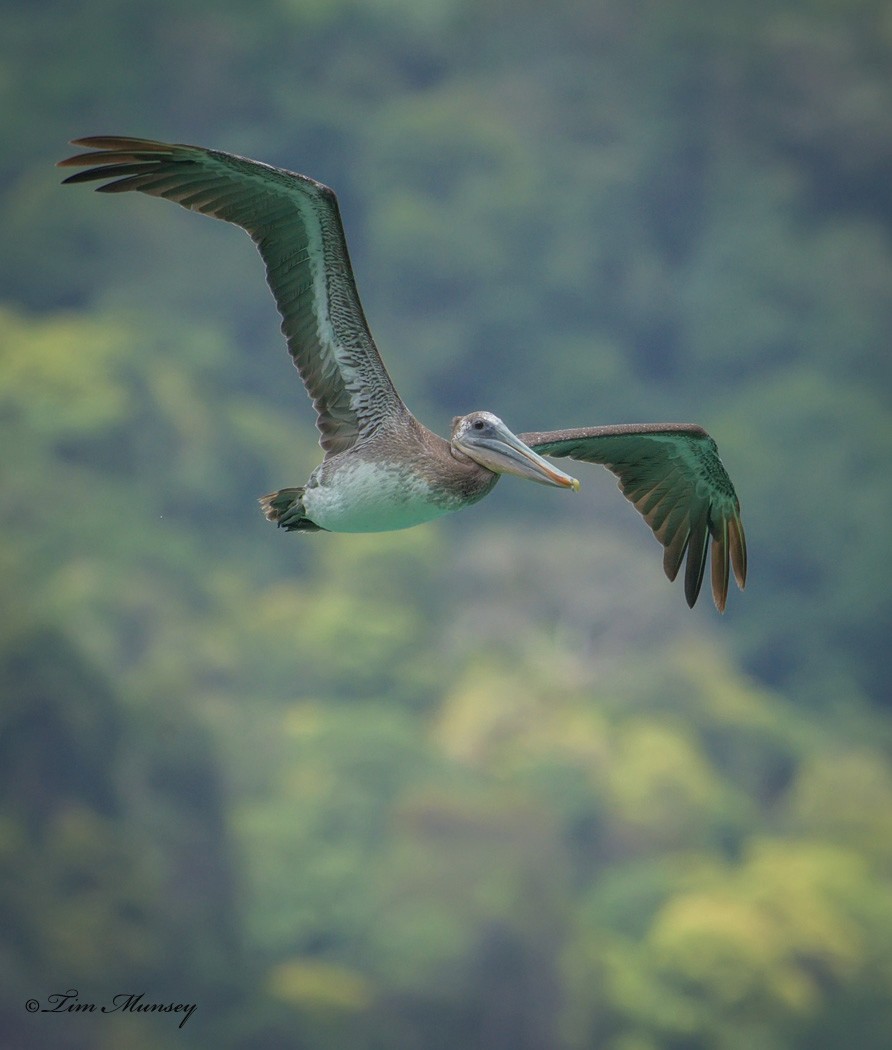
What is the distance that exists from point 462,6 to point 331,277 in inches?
4854

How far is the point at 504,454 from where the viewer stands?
1410 cm

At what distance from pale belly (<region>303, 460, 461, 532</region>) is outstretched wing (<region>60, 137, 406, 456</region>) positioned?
0.46m

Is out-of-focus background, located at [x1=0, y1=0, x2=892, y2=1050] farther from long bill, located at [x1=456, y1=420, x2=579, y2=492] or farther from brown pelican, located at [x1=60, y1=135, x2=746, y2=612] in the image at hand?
long bill, located at [x1=456, y1=420, x2=579, y2=492]

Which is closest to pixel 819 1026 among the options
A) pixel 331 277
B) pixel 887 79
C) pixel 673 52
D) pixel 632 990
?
pixel 632 990

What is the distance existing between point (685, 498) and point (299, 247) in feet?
16.0

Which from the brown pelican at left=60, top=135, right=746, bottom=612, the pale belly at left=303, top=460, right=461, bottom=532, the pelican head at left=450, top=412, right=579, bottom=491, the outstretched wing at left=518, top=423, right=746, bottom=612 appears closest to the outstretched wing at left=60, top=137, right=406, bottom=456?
the brown pelican at left=60, top=135, right=746, bottom=612

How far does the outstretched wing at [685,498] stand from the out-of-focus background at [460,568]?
36520 millimetres

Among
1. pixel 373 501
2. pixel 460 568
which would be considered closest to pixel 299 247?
pixel 373 501

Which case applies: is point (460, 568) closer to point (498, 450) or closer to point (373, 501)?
point (498, 450)

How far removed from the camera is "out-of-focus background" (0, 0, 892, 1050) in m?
55.4

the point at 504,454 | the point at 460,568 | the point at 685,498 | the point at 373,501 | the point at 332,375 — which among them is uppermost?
the point at 460,568

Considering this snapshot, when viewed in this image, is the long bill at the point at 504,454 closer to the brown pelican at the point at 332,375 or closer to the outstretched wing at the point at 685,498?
the brown pelican at the point at 332,375

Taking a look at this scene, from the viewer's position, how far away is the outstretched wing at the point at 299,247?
520 inches

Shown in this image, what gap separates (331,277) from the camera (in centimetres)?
1391
